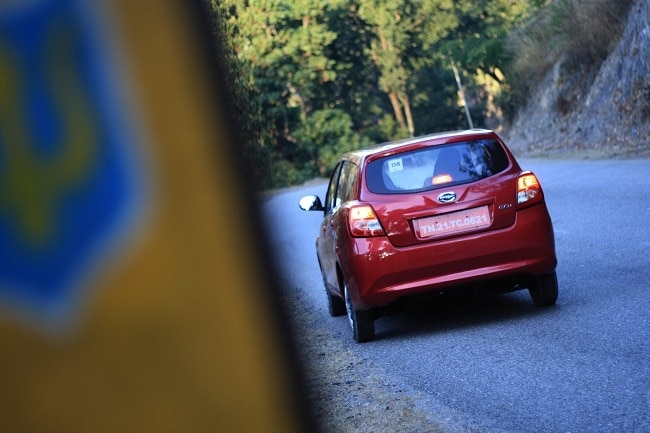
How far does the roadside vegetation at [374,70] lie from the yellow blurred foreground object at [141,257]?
3919cm

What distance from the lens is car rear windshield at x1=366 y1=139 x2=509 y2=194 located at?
859cm

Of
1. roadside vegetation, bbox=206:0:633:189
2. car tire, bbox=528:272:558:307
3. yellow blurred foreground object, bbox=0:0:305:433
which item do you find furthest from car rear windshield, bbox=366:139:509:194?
roadside vegetation, bbox=206:0:633:189

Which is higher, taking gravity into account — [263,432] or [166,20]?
[166,20]

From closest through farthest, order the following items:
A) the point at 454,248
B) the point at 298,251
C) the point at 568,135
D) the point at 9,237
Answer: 1. the point at 9,237
2. the point at 454,248
3. the point at 298,251
4. the point at 568,135

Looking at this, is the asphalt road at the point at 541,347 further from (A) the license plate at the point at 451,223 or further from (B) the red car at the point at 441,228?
(A) the license plate at the point at 451,223

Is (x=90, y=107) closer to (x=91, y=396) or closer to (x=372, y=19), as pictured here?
(x=91, y=396)

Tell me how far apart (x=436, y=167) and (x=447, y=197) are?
0.43 metres

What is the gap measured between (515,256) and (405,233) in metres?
0.88

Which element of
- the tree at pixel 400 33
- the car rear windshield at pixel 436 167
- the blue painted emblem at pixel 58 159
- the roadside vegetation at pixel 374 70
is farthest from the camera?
the tree at pixel 400 33

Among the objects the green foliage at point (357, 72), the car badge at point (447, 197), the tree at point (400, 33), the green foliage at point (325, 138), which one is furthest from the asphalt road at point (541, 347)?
the tree at point (400, 33)

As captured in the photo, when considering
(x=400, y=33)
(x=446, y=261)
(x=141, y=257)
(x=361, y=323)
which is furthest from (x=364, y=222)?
(x=400, y=33)

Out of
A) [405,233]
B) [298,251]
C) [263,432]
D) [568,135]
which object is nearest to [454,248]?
[405,233]

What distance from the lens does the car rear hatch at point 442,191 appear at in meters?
8.30

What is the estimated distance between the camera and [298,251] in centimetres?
1980
